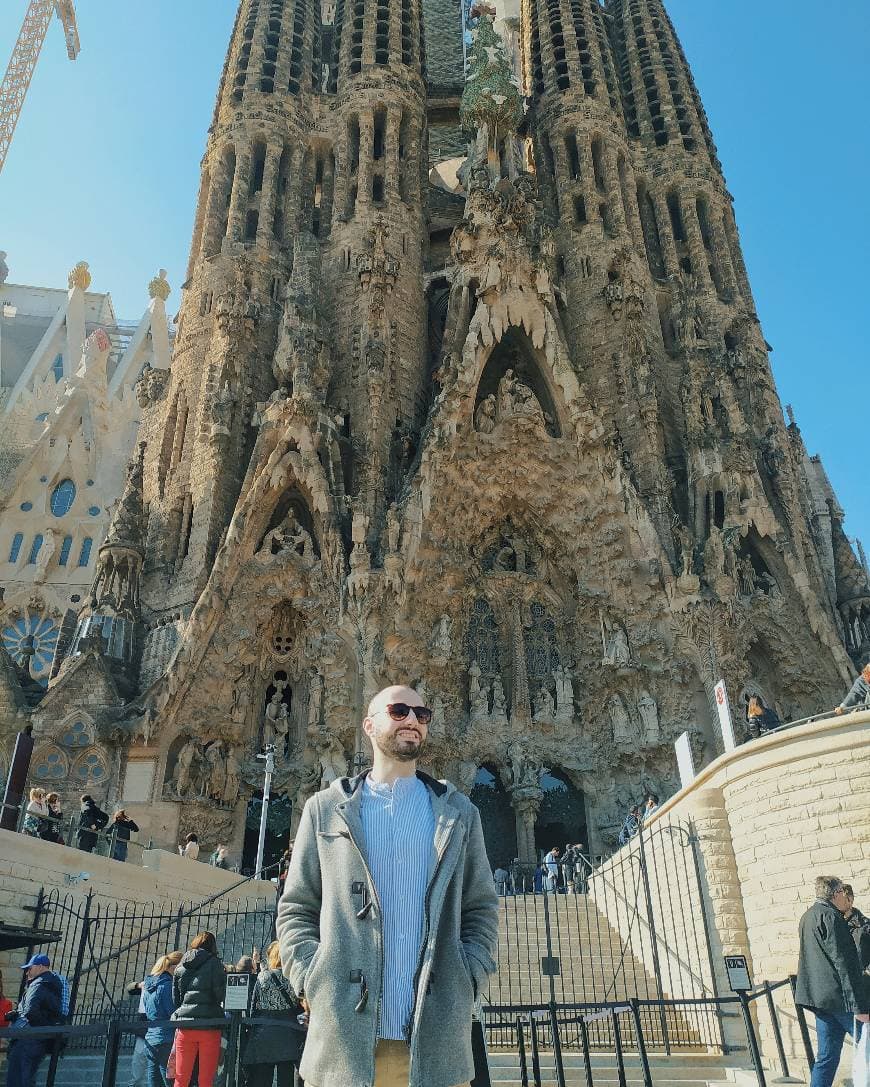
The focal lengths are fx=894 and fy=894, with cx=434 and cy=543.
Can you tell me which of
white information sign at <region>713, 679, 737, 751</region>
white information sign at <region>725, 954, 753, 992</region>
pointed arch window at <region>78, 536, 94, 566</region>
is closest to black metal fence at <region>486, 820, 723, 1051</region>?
white information sign at <region>713, 679, 737, 751</region>

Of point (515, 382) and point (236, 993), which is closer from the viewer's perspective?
point (236, 993)

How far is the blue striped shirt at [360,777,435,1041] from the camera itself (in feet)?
7.78

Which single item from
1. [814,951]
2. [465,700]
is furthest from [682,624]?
[814,951]

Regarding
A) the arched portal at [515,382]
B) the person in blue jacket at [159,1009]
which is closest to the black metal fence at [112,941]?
the person in blue jacket at [159,1009]

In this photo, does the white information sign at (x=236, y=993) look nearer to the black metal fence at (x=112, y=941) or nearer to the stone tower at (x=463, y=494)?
the black metal fence at (x=112, y=941)

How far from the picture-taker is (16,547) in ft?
94.4

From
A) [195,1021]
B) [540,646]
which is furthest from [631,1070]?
[540,646]

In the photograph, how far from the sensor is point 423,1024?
231cm

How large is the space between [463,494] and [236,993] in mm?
17053

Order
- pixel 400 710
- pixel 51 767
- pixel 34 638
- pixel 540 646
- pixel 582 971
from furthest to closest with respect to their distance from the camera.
→ pixel 34 638, pixel 540 646, pixel 51 767, pixel 582 971, pixel 400 710

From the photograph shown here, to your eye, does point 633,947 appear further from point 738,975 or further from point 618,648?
point 618,648

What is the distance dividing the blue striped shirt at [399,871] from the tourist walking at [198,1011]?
2.80 m

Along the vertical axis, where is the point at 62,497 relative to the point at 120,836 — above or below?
above

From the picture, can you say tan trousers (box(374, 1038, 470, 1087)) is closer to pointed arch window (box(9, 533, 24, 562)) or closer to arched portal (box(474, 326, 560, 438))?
arched portal (box(474, 326, 560, 438))
